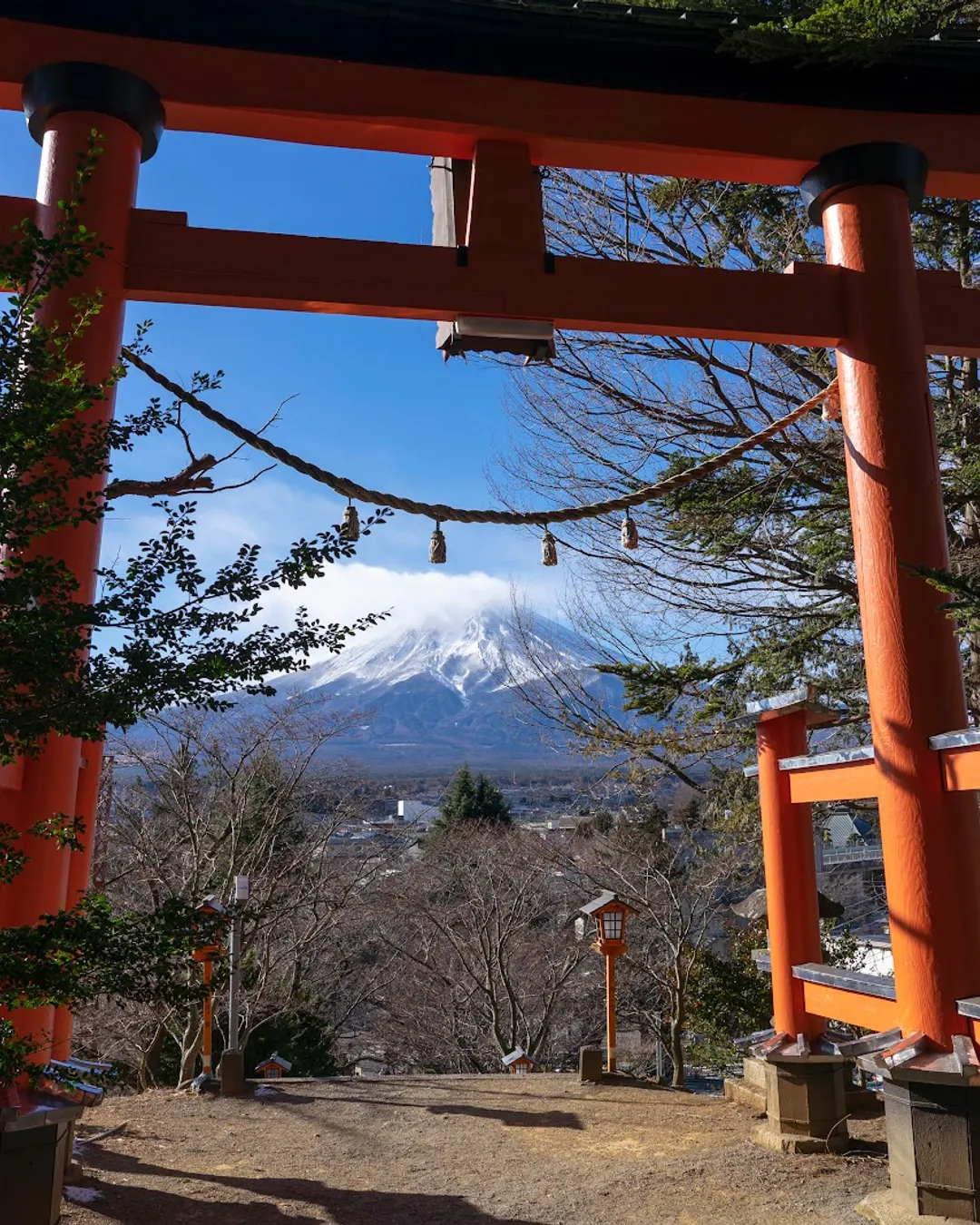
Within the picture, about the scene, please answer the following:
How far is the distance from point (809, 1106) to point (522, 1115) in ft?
5.63

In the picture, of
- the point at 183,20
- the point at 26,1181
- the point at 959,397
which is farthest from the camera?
the point at 959,397

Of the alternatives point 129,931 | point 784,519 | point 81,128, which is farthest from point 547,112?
point 784,519

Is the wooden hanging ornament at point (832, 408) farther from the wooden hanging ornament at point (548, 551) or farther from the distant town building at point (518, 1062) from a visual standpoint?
the distant town building at point (518, 1062)

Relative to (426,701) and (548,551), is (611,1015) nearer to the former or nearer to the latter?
(548,551)

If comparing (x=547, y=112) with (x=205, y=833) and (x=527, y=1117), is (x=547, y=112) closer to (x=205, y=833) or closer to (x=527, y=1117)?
(x=527, y=1117)

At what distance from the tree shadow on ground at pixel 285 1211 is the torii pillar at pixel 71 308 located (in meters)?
0.75

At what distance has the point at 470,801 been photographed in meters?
19.2

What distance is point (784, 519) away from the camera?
6.62 meters

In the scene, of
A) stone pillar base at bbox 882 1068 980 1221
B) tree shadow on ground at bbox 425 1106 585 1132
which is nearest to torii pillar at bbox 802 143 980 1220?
stone pillar base at bbox 882 1068 980 1221

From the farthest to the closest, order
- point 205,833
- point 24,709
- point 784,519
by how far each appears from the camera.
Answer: point 205,833, point 784,519, point 24,709

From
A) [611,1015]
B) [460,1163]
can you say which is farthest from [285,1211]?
[611,1015]

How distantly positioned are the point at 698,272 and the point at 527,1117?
4159mm

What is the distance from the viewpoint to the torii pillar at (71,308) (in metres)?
2.71

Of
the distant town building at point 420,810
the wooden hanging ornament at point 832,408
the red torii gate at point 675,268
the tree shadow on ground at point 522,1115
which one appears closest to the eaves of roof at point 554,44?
the red torii gate at point 675,268
